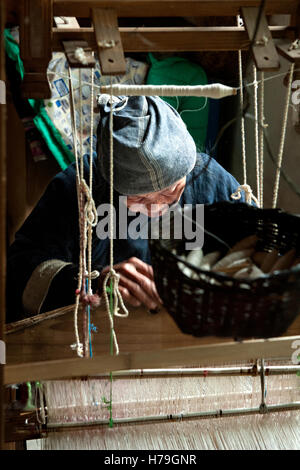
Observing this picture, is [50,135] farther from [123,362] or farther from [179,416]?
[123,362]

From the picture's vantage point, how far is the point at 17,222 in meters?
3.15

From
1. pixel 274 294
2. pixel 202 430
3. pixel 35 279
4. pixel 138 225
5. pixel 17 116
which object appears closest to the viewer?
pixel 274 294

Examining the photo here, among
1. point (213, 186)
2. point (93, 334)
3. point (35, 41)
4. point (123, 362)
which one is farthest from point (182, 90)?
point (213, 186)

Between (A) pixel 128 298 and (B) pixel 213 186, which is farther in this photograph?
(B) pixel 213 186

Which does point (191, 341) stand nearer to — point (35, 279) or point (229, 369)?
point (229, 369)

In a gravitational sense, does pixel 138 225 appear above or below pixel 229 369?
above

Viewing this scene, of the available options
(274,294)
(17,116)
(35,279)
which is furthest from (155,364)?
(17,116)

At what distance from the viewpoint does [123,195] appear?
212 centimetres

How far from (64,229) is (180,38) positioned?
99cm

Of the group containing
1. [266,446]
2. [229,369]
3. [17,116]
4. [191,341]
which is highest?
[17,116]

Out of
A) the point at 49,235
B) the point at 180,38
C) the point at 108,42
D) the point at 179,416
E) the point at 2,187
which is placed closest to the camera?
the point at 2,187

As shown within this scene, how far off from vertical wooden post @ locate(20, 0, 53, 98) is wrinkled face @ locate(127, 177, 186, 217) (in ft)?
2.23
